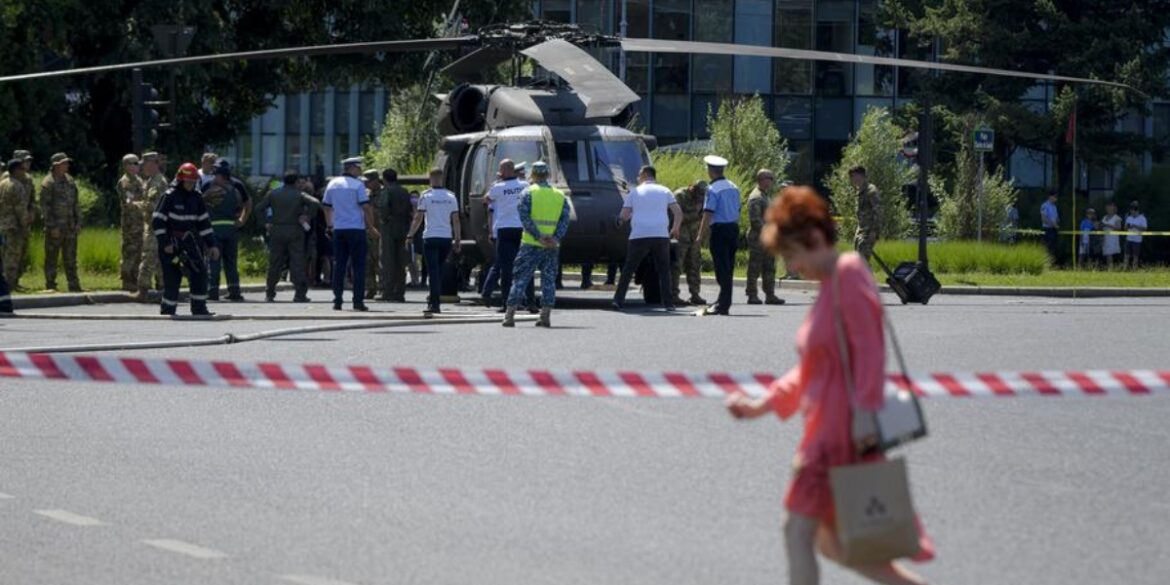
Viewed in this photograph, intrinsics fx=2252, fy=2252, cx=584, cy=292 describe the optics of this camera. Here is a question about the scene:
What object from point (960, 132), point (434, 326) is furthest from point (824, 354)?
point (960, 132)

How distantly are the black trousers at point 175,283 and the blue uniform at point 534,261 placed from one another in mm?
3539

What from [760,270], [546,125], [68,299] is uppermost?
[546,125]

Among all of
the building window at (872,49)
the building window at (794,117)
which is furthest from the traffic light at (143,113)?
the building window at (794,117)

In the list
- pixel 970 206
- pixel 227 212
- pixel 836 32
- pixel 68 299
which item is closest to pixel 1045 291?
pixel 970 206

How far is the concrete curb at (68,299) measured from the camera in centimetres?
2616

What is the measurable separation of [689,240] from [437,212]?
176 inches

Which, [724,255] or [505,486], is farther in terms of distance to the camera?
[724,255]

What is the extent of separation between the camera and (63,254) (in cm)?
2792

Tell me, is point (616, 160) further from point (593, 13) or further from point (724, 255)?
point (593, 13)

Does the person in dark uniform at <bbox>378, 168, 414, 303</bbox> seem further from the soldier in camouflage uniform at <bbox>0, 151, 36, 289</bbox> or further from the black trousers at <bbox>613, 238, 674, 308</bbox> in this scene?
the soldier in camouflage uniform at <bbox>0, 151, 36, 289</bbox>

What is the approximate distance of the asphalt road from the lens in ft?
28.0

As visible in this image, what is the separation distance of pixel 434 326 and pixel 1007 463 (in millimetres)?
11349

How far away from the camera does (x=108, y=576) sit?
27.4 feet

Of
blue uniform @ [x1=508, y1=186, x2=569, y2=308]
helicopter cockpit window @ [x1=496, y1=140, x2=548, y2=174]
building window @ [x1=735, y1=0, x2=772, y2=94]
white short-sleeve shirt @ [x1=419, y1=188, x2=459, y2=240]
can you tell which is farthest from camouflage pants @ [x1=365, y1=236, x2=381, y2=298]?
building window @ [x1=735, y1=0, x2=772, y2=94]
